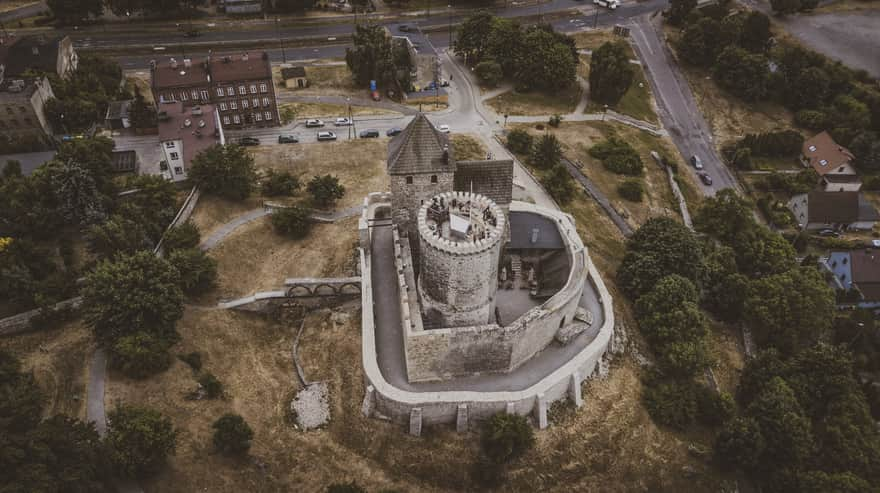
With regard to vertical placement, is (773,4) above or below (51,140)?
above

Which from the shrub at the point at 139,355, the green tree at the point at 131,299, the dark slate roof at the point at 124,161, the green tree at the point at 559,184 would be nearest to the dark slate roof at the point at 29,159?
the dark slate roof at the point at 124,161

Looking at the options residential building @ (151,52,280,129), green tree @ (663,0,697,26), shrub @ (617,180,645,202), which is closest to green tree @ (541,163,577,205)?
shrub @ (617,180,645,202)

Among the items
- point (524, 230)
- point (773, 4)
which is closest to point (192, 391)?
point (524, 230)

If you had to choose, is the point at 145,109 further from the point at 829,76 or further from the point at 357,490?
the point at 829,76

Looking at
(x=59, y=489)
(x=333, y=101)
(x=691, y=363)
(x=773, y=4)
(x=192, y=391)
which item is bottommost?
(x=691, y=363)

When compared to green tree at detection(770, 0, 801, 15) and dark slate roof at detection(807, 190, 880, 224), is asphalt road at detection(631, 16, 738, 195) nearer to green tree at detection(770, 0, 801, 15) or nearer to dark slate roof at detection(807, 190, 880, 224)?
dark slate roof at detection(807, 190, 880, 224)

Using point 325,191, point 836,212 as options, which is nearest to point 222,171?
point 325,191

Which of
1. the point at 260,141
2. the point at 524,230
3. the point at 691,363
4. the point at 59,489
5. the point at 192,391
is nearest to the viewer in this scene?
the point at 59,489

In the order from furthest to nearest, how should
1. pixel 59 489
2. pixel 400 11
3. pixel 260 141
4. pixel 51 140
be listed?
A: pixel 400 11, pixel 260 141, pixel 51 140, pixel 59 489

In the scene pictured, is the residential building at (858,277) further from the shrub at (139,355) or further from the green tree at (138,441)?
the shrub at (139,355)
